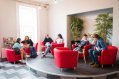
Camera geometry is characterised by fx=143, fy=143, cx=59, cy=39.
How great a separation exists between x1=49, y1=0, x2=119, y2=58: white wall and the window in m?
1.03

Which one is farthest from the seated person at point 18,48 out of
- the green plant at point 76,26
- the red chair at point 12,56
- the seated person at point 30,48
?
the green plant at point 76,26

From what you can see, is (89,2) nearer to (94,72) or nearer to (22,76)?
(94,72)

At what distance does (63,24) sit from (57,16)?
29.7 inches

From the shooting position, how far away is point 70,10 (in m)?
7.79

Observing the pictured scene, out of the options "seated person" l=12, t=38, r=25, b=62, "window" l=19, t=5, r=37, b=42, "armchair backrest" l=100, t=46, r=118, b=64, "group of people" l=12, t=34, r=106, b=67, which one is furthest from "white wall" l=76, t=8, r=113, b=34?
"seated person" l=12, t=38, r=25, b=62

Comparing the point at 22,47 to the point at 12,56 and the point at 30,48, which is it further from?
the point at 12,56

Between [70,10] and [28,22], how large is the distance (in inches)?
110

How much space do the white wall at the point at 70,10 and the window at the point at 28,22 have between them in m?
1.03

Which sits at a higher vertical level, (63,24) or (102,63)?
(63,24)

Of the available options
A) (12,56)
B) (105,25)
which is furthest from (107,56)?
(12,56)

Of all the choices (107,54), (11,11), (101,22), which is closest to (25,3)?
(11,11)

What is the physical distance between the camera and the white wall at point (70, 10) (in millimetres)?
5814

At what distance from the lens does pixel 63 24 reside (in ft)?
27.1

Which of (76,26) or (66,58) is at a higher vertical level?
(76,26)
